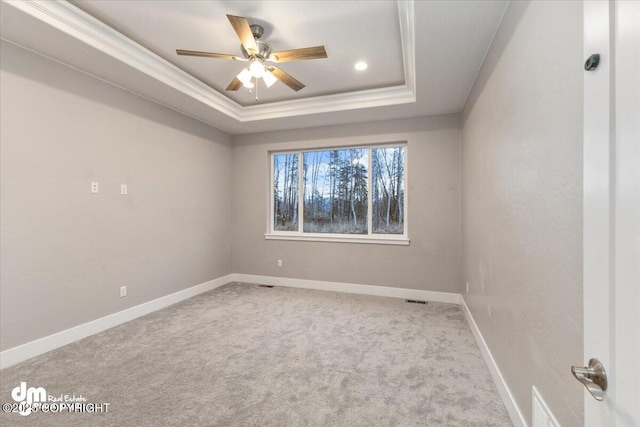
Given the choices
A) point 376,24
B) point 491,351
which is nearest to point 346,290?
point 491,351

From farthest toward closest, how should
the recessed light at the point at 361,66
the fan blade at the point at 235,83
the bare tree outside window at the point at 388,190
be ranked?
the bare tree outside window at the point at 388,190, the recessed light at the point at 361,66, the fan blade at the point at 235,83

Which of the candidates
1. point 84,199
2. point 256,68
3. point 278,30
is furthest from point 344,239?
point 84,199

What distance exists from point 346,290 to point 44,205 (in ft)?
11.6

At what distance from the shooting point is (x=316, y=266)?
14.4 feet

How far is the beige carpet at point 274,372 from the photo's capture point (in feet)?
5.58

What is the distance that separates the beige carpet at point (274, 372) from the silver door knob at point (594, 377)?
128cm

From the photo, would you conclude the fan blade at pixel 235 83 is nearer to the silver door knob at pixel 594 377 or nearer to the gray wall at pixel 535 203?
the gray wall at pixel 535 203

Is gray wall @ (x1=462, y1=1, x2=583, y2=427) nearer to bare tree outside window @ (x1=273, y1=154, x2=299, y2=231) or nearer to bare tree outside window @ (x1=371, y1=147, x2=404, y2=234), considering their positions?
bare tree outside window @ (x1=371, y1=147, x2=404, y2=234)

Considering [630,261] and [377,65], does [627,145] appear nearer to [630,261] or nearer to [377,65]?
[630,261]

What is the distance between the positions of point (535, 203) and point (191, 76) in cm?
344

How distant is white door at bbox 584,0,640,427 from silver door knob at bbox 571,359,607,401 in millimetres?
13

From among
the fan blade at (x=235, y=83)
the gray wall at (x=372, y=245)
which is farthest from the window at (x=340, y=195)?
the fan blade at (x=235, y=83)

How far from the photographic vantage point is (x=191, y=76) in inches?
124

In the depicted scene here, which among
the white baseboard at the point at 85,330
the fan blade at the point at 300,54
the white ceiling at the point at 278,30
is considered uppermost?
the white ceiling at the point at 278,30
